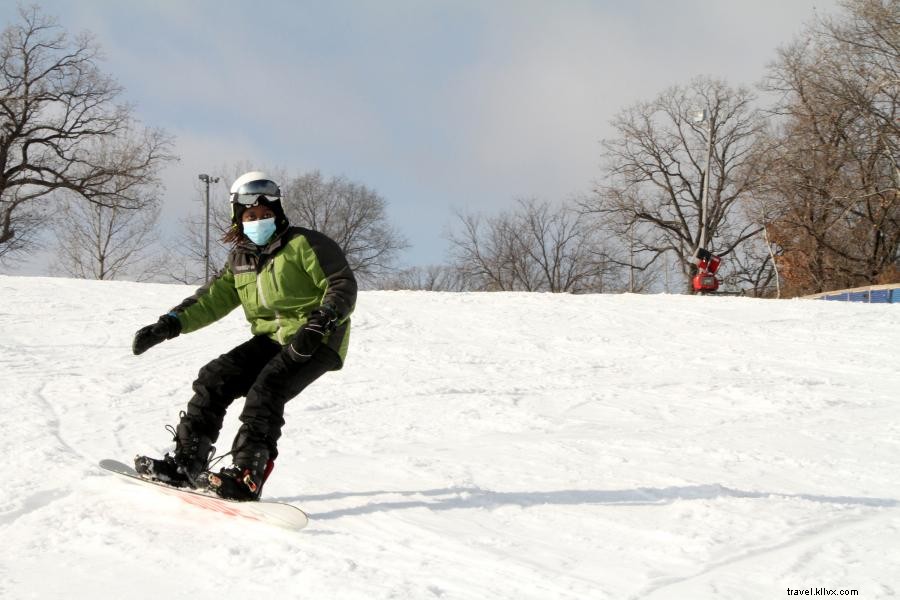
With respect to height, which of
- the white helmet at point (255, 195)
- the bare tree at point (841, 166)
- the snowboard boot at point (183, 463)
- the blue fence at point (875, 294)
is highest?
the bare tree at point (841, 166)

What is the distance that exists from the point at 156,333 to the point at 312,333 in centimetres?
107

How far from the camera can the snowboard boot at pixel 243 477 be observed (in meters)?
3.47

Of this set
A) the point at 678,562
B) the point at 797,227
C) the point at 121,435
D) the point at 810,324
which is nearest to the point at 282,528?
the point at 678,562

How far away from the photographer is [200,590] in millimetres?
2615

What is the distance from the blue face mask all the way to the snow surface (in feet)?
4.54

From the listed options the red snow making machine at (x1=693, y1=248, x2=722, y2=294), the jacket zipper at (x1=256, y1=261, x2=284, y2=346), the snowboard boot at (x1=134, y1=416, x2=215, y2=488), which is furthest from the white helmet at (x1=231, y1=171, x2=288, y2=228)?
the red snow making machine at (x1=693, y1=248, x2=722, y2=294)

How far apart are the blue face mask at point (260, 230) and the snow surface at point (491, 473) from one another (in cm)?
138

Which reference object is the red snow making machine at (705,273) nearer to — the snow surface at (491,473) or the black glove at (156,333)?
the snow surface at (491,473)

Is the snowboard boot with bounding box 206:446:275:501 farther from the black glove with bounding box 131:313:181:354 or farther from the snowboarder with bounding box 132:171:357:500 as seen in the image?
the black glove with bounding box 131:313:181:354

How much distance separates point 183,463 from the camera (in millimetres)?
3855

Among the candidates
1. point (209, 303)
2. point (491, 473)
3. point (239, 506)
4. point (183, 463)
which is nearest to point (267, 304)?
point (209, 303)

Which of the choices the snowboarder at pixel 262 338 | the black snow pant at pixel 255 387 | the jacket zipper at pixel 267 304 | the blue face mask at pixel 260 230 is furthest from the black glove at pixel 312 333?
the blue face mask at pixel 260 230

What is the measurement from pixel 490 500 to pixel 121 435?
10.1 ft

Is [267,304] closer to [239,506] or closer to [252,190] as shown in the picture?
[252,190]
